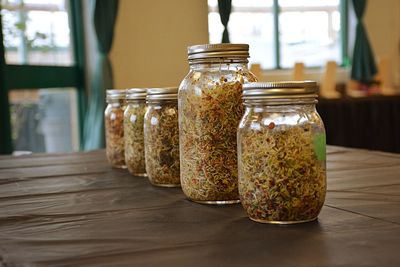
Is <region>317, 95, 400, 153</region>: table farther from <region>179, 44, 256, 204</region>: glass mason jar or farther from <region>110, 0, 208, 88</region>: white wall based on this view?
<region>179, 44, 256, 204</region>: glass mason jar

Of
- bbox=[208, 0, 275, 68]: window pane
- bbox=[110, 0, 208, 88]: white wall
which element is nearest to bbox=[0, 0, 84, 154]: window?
bbox=[110, 0, 208, 88]: white wall

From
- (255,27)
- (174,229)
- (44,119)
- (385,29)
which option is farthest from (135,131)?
(385,29)

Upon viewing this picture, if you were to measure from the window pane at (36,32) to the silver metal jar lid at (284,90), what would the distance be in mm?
3340

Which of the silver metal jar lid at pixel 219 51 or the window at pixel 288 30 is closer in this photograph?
the silver metal jar lid at pixel 219 51

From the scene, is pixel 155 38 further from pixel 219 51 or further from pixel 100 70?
pixel 219 51

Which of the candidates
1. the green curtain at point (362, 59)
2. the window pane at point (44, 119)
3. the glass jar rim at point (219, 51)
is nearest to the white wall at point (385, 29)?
the green curtain at point (362, 59)

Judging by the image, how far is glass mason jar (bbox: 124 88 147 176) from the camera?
135 cm

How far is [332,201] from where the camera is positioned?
3.33 ft

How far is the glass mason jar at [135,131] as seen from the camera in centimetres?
135

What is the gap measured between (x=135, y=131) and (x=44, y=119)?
3152mm

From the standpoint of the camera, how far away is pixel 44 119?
14.3 ft

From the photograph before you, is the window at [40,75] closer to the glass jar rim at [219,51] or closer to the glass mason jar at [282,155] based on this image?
the glass jar rim at [219,51]

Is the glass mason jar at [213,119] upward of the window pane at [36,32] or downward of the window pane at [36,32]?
downward

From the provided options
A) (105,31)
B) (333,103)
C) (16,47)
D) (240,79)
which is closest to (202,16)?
(105,31)
